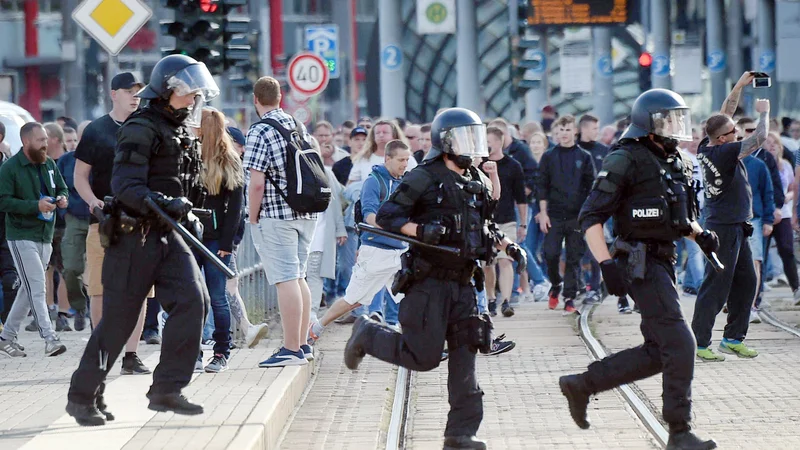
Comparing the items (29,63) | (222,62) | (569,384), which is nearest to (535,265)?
(222,62)

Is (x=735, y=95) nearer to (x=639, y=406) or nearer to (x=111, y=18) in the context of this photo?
(x=639, y=406)

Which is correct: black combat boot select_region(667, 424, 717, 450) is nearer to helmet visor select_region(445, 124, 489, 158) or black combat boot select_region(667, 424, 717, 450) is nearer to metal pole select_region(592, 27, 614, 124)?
helmet visor select_region(445, 124, 489, 158)

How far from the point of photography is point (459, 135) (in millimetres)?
8148

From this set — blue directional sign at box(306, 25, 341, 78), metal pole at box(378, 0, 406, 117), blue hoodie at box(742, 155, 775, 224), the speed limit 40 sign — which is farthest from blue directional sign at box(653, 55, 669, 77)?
blue hoodie at box(742, 155, 775, 224)

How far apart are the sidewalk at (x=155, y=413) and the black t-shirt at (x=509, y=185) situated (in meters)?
5.48

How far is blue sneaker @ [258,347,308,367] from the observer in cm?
1064

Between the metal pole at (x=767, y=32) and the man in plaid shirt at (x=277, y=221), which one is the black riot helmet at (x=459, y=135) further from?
the metal pole at (x=767, y=32)

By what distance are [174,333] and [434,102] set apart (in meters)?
51.5

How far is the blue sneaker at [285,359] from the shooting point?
10.6 metres

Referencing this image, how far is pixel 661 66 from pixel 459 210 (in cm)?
3470

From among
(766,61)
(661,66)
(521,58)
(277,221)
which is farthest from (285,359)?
(661,66)

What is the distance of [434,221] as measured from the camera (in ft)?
26.6

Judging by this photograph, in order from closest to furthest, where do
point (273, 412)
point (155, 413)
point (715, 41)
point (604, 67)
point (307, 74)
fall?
point (273, 412) → point (155, 413) → point (307, 74) → point (604, 67) → point (715, 41)

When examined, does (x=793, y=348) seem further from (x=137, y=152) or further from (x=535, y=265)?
(x=137, y=152)
